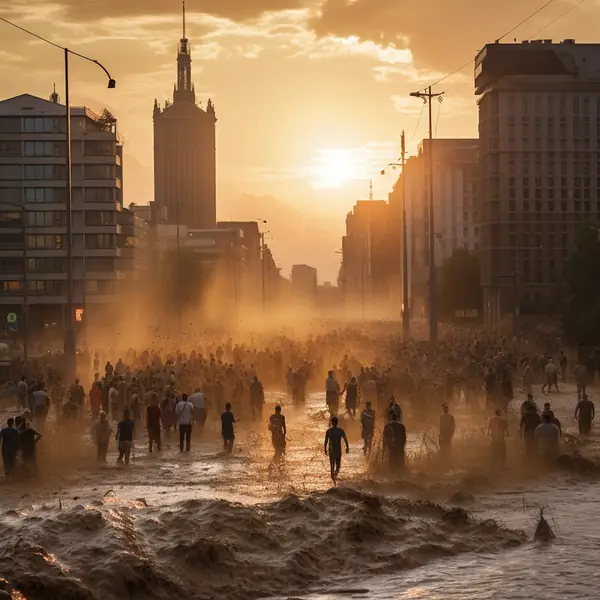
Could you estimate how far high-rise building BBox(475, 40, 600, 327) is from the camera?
109500mm

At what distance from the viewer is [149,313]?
123000 mm

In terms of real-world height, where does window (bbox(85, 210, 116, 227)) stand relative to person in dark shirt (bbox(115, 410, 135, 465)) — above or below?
above

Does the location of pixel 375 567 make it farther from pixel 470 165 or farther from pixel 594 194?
pixel 470 165

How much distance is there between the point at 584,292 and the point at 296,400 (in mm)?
27222

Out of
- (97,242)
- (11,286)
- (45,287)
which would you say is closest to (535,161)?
(97,242)

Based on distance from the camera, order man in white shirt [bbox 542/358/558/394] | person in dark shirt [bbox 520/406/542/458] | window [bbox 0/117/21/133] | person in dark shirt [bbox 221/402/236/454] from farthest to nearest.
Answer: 1. window [bbox 0/117/21/133]
2. man in white shirt [bbox 542/358/558/394]
3. person in dark shirt [bbox 221/402/236/454]
4. person in dark shirt [bbox 520/406/542/458]

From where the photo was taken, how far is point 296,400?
123 ft

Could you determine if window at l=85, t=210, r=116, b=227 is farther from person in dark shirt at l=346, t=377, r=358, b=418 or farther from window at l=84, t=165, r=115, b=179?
person in dark shirt at l=346, t=377, r=358, b=418

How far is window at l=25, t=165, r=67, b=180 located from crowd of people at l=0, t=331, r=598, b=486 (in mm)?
49597

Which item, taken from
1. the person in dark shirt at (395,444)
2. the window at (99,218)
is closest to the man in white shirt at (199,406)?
the person in dark shirt at (395,444)

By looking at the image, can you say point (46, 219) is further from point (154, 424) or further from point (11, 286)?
point (154, 424)

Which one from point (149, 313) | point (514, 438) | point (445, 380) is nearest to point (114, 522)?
point (514, 438)

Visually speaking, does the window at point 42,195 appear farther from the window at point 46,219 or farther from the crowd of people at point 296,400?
the crowd of people at point 296,400

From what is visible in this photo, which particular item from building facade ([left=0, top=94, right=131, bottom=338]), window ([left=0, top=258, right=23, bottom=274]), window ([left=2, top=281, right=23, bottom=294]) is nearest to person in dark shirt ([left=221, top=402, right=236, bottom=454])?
building facade ([left=0, top=94, right=131, bottom=338])
